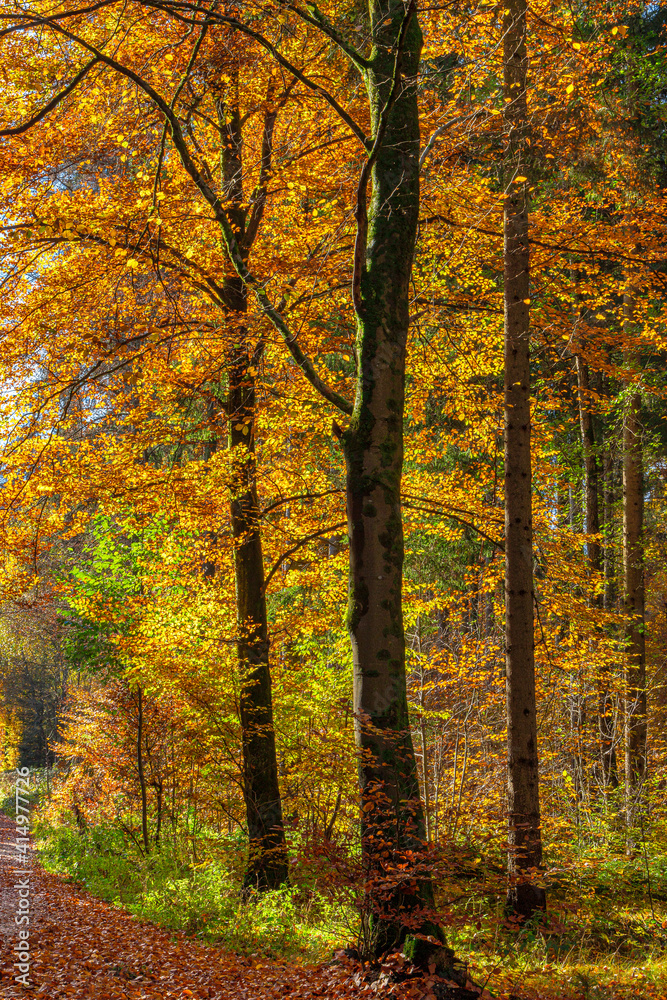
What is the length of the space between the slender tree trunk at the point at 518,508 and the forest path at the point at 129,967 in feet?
7.72

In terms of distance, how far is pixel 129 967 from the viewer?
5.34 metres

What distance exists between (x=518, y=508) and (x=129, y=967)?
5.13 meters

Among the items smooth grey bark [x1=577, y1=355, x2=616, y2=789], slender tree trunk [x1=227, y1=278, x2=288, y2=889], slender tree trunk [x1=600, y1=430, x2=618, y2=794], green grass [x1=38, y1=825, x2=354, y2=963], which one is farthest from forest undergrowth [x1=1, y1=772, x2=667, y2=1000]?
smooth grey bark [x1=577, y1=355, x2=616, y2=789]

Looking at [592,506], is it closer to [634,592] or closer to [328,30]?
[634,592]

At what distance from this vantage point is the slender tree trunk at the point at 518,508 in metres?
6.24

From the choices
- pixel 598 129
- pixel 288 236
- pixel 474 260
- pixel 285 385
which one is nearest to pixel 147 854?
pixel 285 385

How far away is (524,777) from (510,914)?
1.16m

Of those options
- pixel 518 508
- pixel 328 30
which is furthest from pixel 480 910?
pixel 328 30

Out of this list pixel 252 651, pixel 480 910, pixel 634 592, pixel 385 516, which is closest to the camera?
pixel 385 516

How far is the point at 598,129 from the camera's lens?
33.9ft

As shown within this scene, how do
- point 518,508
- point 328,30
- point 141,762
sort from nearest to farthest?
point 328,30, point 518,508, point 141,762

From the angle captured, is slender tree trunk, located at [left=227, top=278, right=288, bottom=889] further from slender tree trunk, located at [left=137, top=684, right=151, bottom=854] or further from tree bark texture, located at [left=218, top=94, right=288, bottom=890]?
slender tree trunk, located at [left=137, top=684, right=151, bottom=854]

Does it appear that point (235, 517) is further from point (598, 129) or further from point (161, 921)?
point (598, 129)

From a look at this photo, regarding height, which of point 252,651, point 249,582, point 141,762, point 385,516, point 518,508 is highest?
point 518,508
